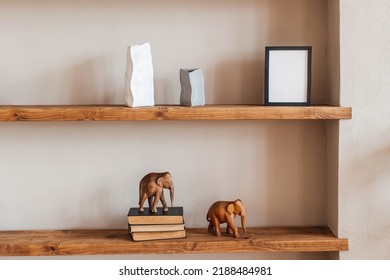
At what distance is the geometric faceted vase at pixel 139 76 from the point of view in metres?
1.81

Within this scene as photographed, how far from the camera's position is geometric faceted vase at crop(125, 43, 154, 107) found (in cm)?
181

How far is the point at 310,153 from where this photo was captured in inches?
79.0

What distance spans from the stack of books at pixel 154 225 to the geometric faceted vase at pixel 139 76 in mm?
356

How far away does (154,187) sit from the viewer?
186cm

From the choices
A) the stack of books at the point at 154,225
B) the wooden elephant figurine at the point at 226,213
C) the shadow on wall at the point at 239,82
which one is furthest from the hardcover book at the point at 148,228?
the shadow on wall at the point at 239,82

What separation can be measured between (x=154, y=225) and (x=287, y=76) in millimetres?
638

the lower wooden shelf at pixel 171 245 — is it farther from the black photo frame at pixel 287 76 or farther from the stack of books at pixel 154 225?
the black photo frame at pixel 287 76

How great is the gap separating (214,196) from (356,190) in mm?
478

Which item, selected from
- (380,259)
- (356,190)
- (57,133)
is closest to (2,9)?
(57,133)

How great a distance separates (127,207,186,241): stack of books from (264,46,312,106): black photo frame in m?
0.48

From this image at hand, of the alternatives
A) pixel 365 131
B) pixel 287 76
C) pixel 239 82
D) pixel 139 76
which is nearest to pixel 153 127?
pixel 139 76

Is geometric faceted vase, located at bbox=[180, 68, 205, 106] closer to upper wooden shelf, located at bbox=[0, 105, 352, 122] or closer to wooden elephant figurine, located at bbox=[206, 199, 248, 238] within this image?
upper wooden shelf, located at bbox=[0, 105, 352, 122]

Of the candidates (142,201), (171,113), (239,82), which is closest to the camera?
(171,113)

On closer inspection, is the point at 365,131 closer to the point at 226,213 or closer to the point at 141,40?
the point at 226,213
